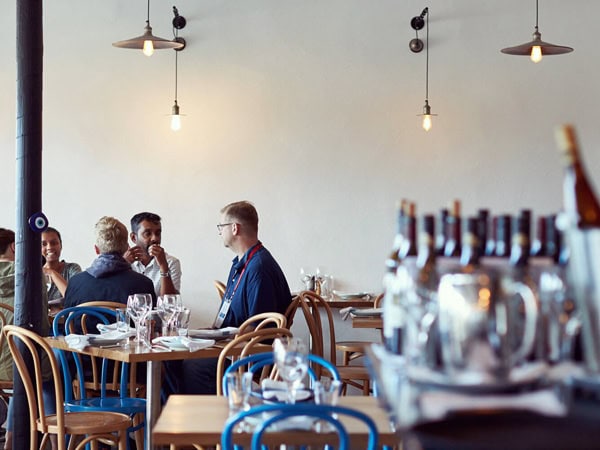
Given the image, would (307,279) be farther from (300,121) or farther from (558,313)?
(558,313)

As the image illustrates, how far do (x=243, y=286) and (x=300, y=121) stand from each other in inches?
123

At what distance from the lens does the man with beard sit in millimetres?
6117

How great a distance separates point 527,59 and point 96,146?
3.66 meters

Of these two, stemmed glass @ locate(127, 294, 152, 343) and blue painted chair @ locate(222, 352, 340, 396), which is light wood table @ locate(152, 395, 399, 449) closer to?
blue painted chair @ locate(222, 352, 340, 396)

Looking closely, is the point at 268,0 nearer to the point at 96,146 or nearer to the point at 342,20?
the point at 342,20

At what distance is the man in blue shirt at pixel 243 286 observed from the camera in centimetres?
474

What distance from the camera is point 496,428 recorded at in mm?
1155

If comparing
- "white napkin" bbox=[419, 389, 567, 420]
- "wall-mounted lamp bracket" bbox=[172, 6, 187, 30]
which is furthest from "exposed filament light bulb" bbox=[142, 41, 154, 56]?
"white napkin" bbox=[419, 389, 567, 420]

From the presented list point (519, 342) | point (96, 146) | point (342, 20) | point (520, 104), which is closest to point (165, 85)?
point (96, 146)

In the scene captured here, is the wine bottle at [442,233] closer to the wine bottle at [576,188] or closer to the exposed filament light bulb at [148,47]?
the wine bottle at [576,188]

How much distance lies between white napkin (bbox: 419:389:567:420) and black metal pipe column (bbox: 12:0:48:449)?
Answer: 3.57m

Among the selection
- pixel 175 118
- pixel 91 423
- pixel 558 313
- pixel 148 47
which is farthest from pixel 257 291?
pixel 558 313

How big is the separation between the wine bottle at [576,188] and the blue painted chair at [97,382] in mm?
3376

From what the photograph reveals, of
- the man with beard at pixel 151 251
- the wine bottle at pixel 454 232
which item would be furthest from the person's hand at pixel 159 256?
the wine bottle at pixel 454 232
